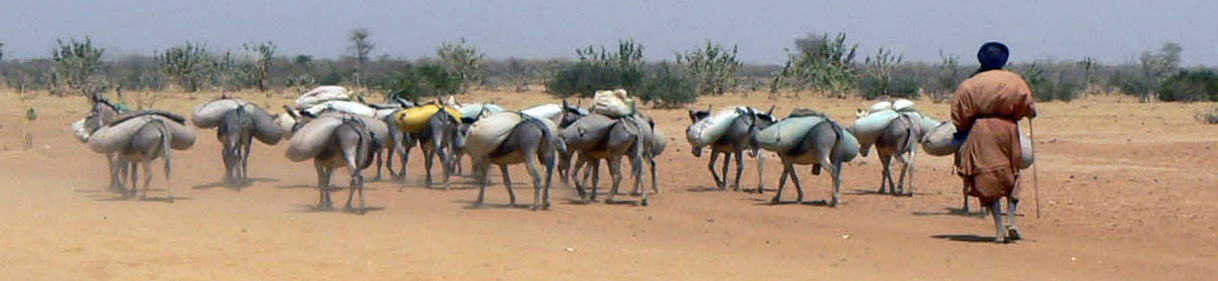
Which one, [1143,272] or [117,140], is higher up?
[117,140]

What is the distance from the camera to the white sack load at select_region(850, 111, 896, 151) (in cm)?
1859

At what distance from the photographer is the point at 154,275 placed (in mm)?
10648

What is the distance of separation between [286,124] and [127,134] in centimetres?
505

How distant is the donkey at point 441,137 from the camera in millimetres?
20031

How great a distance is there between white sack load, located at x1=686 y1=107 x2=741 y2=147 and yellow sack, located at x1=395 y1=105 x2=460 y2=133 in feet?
10.6

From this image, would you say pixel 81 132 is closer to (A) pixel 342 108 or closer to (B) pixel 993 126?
(A) pixel 342 108

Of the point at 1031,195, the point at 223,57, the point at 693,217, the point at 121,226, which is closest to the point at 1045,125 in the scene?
the point at 1031,195

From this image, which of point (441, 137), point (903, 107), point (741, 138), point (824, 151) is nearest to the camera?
point (824, 151)

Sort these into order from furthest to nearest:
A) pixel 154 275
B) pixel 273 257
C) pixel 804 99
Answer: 1. pixel 804 99
2. pixel 273 257
3. pixel 154 275

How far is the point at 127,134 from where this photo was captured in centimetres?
1719

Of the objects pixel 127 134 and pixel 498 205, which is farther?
pixel 498 205

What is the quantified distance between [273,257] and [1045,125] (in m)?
25.4

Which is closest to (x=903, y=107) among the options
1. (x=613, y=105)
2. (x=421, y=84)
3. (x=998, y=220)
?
(x=613, y=105)

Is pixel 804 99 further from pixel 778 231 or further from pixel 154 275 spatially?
pixel 154 275
